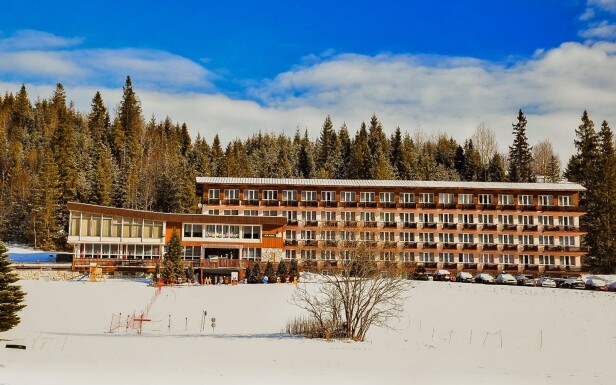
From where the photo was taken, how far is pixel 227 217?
61.2 metres

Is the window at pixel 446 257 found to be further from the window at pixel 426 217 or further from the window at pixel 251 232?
the window at pixel 251 232

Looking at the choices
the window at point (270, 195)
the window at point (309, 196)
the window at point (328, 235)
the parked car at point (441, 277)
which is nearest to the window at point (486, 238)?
the parked car at point (441, 277)

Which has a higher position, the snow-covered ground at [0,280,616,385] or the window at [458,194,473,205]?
the window at [458,194,473,205]

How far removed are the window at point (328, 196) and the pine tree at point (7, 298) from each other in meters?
46.2

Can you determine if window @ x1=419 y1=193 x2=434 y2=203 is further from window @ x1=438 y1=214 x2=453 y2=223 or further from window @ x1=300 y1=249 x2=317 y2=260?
window @ x1=300 y1=249 x2=317 y2=260

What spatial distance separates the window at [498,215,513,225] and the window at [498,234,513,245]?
1501mm

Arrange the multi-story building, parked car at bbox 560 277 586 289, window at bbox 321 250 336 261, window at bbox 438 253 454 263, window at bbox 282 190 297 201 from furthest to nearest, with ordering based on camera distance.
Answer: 1. window at bbox 282 190 297 201
2. window at bbox 438 253 454 263
3. the multi-story building
4. window at bbox 321 250 336 261
5. parked car at bbox 560 277 586 289

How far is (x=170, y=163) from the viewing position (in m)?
109

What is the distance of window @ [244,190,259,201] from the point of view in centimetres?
7281

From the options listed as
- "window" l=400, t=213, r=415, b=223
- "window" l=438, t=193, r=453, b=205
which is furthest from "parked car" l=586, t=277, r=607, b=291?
"window" l=400, t=213, r=415, b=223

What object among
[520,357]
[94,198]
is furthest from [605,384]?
[94,198]

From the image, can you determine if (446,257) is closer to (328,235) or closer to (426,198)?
(426,198)

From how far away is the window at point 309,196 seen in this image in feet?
241

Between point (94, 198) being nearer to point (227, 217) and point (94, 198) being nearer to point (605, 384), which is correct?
point (227, 217)
